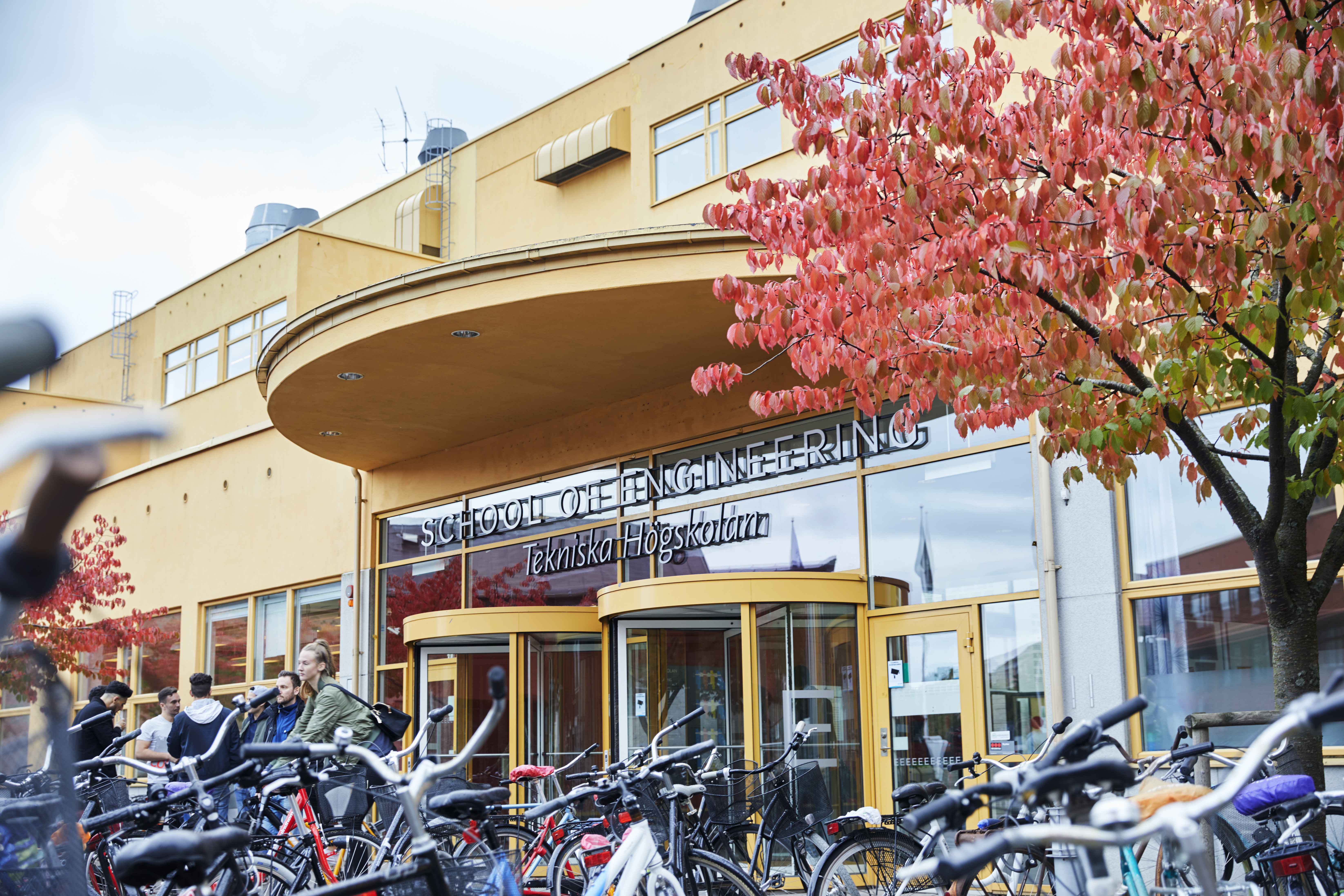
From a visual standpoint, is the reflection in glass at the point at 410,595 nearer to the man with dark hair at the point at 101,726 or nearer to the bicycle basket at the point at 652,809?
the man with dark hair at the point at 101,726

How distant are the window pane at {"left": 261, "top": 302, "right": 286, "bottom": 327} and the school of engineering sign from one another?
5733 millimetres

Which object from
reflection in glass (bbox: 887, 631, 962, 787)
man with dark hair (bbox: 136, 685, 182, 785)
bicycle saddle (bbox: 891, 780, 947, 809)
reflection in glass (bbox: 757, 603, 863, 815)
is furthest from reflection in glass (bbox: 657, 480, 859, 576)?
bicycle saddle (bbox: 891, 780, 947, 809)

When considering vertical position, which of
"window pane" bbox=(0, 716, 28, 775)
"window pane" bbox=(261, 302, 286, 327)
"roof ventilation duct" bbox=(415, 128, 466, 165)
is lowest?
"window pane" bbox=(0, 716, 28, 775)

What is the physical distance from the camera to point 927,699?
35.5ft

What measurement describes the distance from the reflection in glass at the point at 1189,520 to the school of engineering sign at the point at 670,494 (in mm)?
2130

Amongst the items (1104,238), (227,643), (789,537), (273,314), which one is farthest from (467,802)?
(273,314)

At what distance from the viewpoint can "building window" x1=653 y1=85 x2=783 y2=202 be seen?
14086mm

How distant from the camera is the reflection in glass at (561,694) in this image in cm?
1300

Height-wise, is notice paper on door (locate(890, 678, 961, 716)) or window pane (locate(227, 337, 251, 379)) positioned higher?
window pane (locate(227, 337, 251, 379))

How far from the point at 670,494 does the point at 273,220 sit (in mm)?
17455

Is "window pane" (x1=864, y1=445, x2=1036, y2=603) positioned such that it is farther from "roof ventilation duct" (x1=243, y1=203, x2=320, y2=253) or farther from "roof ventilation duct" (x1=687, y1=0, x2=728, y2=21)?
"roof ventilation duct" (x1=243, y1=203, x2=320, y2=253)

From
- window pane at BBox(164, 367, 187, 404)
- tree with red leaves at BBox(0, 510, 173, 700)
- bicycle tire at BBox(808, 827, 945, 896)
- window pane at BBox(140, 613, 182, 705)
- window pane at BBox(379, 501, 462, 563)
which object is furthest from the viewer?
window pane at BBox(164, 367, 187, 404)

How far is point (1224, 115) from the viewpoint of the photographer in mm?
5488

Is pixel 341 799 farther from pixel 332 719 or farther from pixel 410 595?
pixel 410 595
